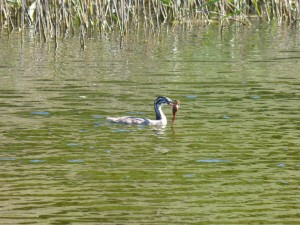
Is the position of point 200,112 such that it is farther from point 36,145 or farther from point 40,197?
point 40,197

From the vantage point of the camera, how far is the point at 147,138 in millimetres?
12031

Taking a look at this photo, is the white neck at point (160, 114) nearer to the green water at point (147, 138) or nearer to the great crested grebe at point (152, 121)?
the great crested grebe at point (152, 121)

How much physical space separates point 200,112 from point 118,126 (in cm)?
151

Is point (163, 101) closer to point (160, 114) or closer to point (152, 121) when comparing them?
point (160, 114)

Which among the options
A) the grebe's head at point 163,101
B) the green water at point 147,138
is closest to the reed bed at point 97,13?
the green water at point 147,138

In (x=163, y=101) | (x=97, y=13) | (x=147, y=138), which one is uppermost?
(x=97, y=13)

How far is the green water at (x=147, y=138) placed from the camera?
8.50 meters

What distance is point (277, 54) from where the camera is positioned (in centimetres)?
2058

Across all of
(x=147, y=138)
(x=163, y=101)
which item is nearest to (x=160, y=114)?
(x=163, y=101)

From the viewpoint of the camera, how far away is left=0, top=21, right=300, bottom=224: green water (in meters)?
8.50

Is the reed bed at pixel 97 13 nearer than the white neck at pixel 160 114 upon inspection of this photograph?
No

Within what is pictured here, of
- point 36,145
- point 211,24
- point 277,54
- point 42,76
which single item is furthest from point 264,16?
point 36,145

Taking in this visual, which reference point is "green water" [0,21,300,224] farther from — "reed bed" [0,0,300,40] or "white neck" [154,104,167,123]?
"reed bed" [0,0,300,40]

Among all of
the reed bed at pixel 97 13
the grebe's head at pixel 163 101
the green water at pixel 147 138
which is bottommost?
the green water at pixel 147 138
